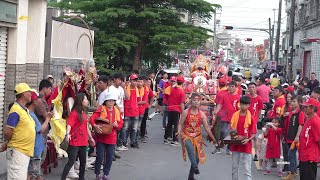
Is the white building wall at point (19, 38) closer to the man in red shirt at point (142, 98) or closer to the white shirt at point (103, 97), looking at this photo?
the man in red shirt at point (142, 98)

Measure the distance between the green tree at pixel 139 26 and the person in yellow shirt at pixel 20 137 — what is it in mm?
20312


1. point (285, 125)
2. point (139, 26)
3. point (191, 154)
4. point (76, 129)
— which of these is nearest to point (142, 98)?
point (285, 125)

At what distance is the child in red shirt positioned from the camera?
11859 millimetres

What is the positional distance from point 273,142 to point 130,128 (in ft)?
13.4

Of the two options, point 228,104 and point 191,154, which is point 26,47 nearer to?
point 228,104

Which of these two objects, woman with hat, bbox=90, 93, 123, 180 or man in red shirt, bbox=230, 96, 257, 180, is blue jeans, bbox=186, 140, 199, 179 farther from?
woman with hat, bbox=90, 93, 123, 180

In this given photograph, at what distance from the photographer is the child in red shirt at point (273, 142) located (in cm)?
1186

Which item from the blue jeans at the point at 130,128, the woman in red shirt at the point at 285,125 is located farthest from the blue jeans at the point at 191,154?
the blue jeans at the point at 130,128

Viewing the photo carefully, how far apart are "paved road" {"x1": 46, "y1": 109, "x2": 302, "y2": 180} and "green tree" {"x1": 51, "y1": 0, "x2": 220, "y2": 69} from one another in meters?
13.9

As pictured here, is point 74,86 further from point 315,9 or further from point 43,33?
point 315,9

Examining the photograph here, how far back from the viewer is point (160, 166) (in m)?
12.2

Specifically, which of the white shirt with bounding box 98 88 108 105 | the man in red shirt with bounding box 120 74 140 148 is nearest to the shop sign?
the white shirt with bounding box 98 88 108 105

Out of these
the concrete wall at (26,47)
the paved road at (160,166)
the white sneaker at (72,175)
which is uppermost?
the concrete wall at (26,47)

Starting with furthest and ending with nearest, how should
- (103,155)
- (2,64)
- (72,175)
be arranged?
(2,64) < (72,175) < (103,155)
